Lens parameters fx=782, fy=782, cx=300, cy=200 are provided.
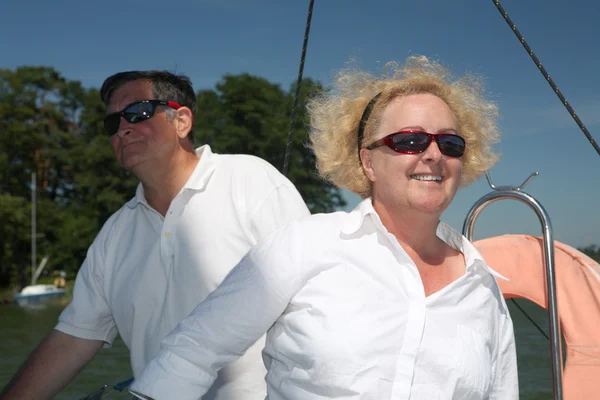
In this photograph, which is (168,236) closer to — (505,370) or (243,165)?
(243,165)

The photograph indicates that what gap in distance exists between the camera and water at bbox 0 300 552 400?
529 inches

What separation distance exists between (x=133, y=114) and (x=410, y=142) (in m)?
1.18

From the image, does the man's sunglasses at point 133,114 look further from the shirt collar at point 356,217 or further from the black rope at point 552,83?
the black rope at point 552,83

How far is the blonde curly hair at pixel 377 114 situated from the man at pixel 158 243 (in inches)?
15.6

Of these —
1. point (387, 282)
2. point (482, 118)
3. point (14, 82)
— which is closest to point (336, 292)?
point (387, 282)

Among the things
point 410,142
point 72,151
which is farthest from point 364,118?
point 72,151

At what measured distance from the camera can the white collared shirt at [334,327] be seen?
1566 millimetres

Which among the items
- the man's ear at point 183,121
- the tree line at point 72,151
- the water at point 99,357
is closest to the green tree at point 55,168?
the tree line at point 72,151

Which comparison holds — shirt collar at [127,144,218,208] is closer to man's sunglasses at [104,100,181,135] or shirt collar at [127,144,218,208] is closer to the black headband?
man's sunglasses at [104,100,181,135]

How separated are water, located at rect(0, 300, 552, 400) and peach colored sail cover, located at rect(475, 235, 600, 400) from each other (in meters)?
5.11

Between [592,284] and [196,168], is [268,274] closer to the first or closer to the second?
[196,168]

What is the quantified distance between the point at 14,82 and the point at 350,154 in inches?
1518

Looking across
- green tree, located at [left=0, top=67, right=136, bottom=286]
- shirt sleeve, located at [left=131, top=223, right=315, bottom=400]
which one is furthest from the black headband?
green tree, located at [left=0, top=67, right=136, bottom=286]

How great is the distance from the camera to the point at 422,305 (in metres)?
1.64
